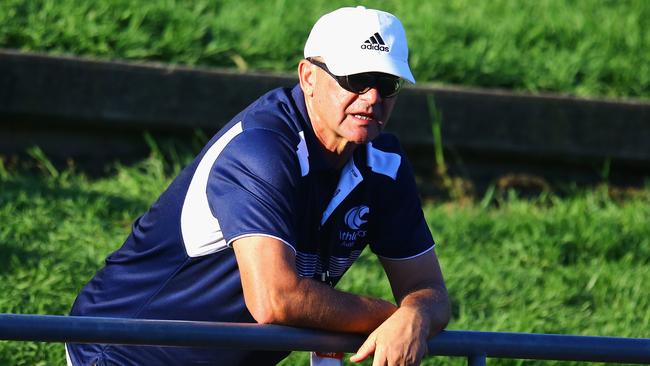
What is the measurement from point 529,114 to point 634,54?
1081 millimetres

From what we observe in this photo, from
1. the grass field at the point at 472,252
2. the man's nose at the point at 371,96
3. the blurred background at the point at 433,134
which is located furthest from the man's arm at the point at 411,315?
the blurred background at the point at 433,134

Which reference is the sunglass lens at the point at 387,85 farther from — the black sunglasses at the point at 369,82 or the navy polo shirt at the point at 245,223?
the navy polo shirt at the point at 245,223

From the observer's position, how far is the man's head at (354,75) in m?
3.38

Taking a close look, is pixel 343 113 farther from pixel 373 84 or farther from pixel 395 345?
pixel 395 345

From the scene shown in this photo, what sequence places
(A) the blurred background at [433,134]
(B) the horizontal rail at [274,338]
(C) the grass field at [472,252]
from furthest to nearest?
(A) the blurred background at [433,134] → (C) the grass field at [472,252] → (B) the horizontal rail at [274,338]

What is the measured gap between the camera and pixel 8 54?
20.0 feet

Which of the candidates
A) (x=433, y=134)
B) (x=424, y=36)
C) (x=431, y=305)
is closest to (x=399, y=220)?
(x=431, y=305)

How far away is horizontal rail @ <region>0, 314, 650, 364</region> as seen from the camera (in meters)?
2.72

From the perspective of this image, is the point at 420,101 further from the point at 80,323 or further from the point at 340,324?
the point at 80,323

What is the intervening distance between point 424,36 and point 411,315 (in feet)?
13.5

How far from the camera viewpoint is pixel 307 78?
11.6 ft

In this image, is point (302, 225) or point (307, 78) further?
point (307, 78)

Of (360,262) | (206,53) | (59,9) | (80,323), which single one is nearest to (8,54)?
(59,9)

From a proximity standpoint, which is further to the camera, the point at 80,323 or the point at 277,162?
the point at 277,162
